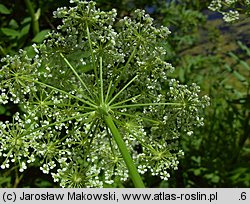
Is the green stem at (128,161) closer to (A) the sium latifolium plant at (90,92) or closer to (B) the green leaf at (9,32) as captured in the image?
(A) the sium latifolium plant at (90,92)

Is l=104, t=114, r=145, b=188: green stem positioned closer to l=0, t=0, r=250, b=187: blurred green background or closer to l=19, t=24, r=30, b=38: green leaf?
l=0, t=0, r=250, b=187: blurred green background

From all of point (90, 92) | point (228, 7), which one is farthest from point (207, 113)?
point (90, 92)

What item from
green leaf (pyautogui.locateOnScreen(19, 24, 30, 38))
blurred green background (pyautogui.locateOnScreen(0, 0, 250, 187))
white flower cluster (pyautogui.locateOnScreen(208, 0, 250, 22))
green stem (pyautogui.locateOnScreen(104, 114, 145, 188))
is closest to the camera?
green stem (pyautogui.locateOnScreen(104, 114, 145, 188))

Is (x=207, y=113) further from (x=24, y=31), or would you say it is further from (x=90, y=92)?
(x=90, y=92)

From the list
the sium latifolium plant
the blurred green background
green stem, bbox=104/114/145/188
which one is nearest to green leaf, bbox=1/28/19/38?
the blurred green background

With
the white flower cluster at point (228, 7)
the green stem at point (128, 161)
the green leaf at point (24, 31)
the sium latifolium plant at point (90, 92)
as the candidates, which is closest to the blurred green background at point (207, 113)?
the green leaf at point (24, 31)
